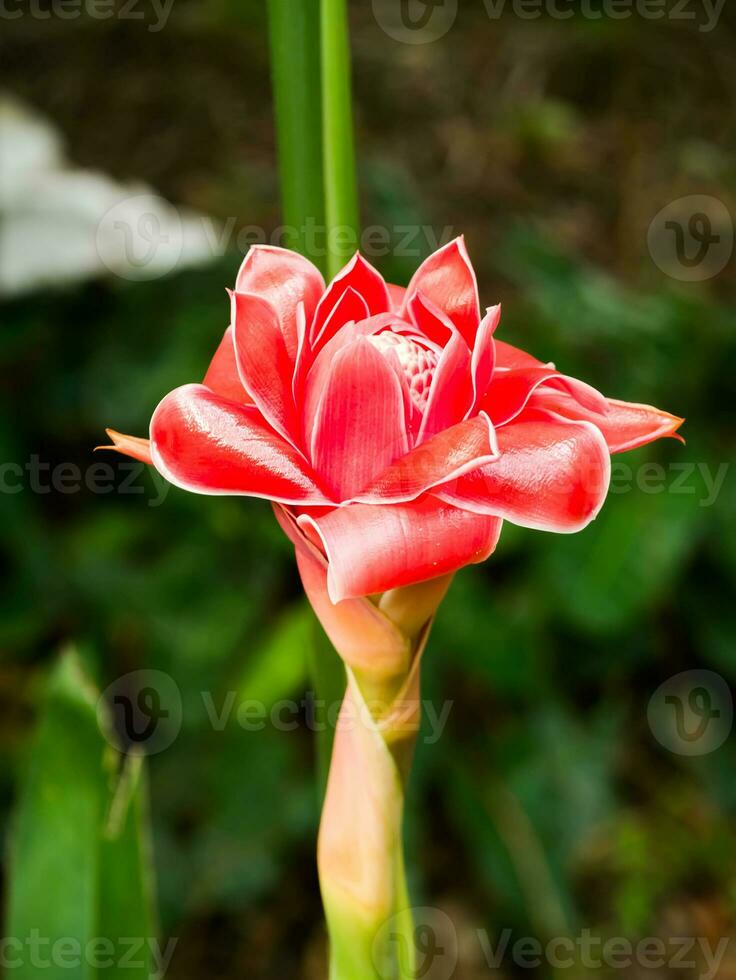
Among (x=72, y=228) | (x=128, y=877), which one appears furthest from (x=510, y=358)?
(x=72, y=228)

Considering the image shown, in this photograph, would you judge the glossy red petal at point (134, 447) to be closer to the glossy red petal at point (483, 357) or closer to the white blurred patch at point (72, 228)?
the glossy red petal at point (483, 357)

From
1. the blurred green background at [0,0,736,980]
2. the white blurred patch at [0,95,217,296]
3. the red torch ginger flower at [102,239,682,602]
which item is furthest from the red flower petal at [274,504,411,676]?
the white blurred patch at [0,95,217,296]

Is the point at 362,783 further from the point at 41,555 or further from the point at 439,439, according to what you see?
the point at 41,555

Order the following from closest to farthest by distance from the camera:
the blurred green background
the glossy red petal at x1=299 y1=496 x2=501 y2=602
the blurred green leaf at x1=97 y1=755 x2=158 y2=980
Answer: the glossy red petal at x1=299 y1=496 x2=501 y2=602 < the blurred green leaf at x1=97 y1=755 x2=158 y2=980 < the blurred green background

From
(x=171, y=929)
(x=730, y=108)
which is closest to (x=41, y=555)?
(x=171, y=929)

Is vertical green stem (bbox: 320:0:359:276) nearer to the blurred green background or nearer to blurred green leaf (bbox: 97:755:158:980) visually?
blurred green leaf (bbox: 97:755:158:980)

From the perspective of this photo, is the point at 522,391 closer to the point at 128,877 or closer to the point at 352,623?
the point at 352,623

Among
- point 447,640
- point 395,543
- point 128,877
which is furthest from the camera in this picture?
point 447,640
